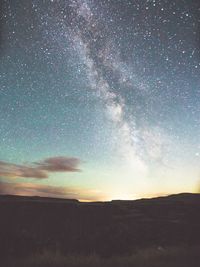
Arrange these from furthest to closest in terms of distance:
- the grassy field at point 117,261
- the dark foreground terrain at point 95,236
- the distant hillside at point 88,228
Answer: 1. the distant hillside at point 88,228
2. the dark foreground terrain at point 95,236
3. the grassy field at point 117,261

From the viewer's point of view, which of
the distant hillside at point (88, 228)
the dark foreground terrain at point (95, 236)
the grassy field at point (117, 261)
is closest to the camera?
the grassy field at point (117, 261)

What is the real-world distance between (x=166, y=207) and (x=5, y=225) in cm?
1490

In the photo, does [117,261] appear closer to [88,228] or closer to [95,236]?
[95,236]

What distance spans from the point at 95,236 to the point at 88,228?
2.33 metres

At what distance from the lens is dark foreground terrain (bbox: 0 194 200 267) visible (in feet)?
39.6

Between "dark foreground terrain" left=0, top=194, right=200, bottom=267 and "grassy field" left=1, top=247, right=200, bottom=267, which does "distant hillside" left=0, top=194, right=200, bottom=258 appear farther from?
"grassy field" left=1, top=247, right=200, bottom=267

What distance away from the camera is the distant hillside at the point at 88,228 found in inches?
619

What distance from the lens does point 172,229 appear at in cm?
2081

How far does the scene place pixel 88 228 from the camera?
2120cm

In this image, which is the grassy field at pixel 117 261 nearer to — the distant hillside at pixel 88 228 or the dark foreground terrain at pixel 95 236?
the dark foreground terrain at pixel 95 236

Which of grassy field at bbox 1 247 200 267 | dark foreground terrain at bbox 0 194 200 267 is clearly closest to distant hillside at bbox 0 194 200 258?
dark foreground terrain at bbox 0 194 200 267

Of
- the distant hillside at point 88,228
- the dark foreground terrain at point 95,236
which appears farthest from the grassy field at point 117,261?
the distant hillside at point 88,228

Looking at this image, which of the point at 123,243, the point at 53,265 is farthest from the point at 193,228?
the point at 53,265

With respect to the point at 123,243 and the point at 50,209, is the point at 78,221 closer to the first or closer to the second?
the point at 50,209
